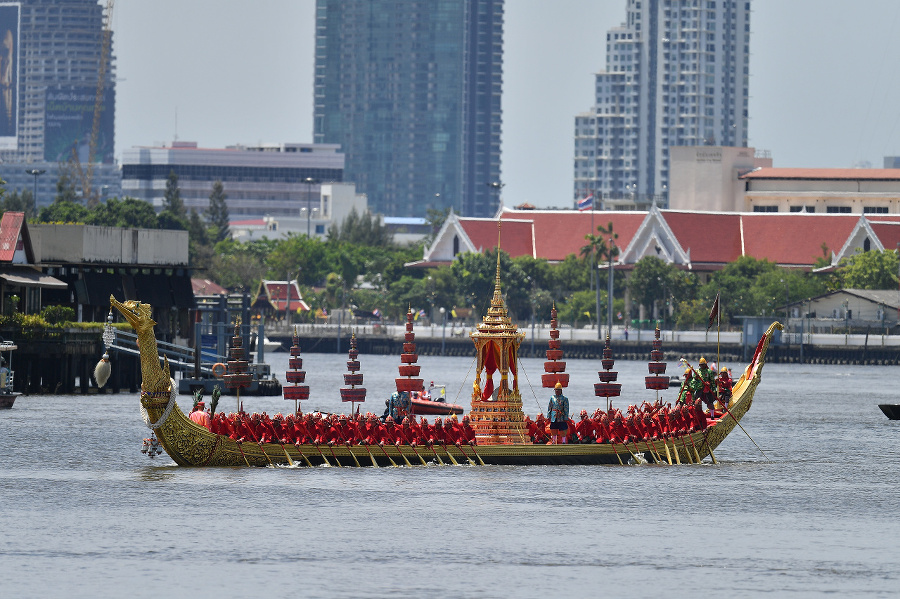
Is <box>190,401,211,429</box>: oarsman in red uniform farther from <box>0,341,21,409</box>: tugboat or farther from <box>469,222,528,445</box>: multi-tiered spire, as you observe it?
<box>0,341,21,409</box>: tugboat

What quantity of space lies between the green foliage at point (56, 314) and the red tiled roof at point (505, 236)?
97854mm

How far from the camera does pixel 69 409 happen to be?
78125 mm

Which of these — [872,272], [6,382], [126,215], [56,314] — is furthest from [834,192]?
[6,382]

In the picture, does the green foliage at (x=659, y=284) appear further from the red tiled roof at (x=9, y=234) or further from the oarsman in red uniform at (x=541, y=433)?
the oarsman in red uniform at (x=541, y=433)

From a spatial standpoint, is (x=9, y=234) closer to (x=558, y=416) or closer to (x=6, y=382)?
(x=6, y=382)

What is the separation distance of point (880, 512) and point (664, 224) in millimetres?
125587

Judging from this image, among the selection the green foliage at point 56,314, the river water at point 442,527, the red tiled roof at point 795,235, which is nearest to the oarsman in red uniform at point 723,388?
the river water at point 442,527

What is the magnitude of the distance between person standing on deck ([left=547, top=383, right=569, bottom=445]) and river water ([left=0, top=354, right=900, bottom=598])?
1288 mm

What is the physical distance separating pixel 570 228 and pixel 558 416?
428 ft

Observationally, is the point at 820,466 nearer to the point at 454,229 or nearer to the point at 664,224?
the point at 664,224

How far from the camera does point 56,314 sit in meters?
84.8

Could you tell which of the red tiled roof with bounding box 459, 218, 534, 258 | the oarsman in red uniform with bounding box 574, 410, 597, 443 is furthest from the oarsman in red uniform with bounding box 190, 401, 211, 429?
the red tiled roof with bounding box 459, 218, 534, 258

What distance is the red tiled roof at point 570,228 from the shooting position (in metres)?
182

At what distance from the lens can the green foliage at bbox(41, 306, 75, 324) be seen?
277 ft
